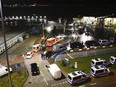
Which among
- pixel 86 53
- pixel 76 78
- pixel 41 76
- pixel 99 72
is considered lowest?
pixel 41 76

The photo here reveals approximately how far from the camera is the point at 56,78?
24969 mm

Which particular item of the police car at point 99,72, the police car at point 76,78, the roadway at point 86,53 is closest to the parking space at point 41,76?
the police car at point 76,78

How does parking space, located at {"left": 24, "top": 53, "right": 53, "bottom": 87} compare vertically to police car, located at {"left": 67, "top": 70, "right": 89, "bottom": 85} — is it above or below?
below

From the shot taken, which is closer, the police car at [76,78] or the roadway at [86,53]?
the police car at [76,78]

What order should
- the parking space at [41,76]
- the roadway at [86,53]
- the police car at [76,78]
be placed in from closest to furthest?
the police car at [76,78]
the parking space at [41,76]
the roadway at [86,53]

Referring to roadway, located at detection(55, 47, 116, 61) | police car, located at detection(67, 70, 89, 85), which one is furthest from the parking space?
roadway, located at detection(55, 47, 116, 61)

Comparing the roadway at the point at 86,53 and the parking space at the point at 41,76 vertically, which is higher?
the roadway at the point at 86,53

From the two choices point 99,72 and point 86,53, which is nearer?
point 99,72

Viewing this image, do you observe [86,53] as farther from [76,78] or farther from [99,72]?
[76,78]

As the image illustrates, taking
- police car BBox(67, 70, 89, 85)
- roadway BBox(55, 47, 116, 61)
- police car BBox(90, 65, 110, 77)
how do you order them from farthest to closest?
roadway BBox(55, 47, 116, 61) < police car BBox(90, 65, 110, 77) < police car BBox(67, 70, 89, 85)

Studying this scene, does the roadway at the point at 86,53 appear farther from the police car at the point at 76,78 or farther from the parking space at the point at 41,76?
the police car at the point at 76,78

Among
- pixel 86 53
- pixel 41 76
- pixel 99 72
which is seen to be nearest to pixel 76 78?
pixel 99 72

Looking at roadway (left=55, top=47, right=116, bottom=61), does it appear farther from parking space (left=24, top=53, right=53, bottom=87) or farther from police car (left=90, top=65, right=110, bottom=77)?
police car (left=90, top=65, right=110, bottom=77)

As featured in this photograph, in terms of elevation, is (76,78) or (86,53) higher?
(86,53)
